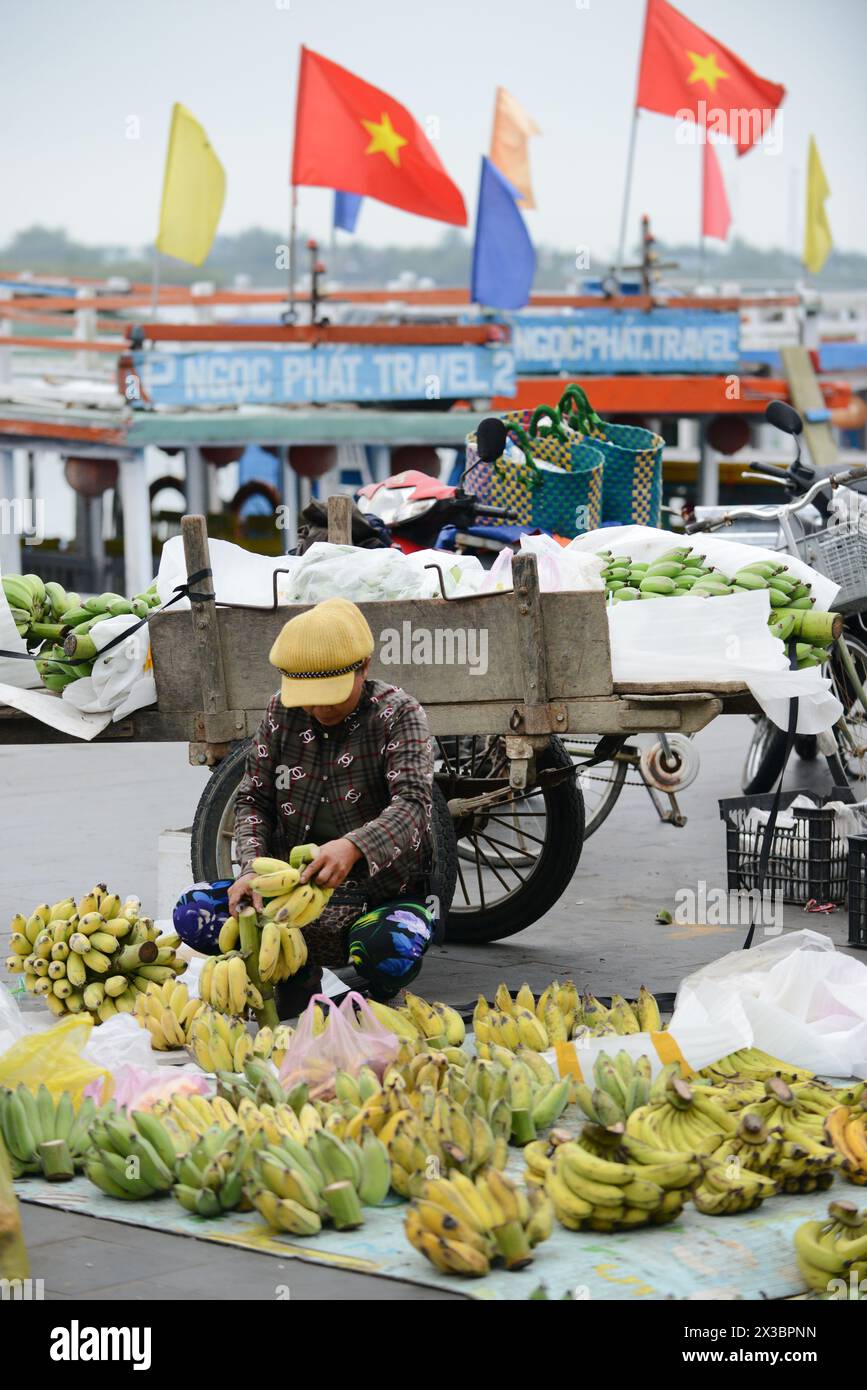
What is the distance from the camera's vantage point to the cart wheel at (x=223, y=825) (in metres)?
5.64

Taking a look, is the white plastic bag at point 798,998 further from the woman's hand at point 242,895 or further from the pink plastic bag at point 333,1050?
the woman's hand at point 242,895

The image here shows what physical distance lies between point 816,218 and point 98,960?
22636 mm

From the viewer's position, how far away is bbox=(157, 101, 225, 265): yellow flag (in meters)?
17.6

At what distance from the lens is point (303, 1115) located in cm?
402

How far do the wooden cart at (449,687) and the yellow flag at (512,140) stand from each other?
17.2 metres

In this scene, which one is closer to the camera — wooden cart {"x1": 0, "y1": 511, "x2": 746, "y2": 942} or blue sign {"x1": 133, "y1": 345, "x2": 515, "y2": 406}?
wooden cart {"x1": 0, "y1": 511, "x2": 746, "y2": 942}

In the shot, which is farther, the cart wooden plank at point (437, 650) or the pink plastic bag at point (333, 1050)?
the cart wooden plank at point (437, 650)

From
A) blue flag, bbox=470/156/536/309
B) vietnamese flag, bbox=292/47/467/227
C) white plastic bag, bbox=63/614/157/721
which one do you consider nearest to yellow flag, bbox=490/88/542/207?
blue flag, bbox=470/156/536/309

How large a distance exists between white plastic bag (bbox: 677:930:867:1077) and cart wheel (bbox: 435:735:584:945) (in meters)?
1.26

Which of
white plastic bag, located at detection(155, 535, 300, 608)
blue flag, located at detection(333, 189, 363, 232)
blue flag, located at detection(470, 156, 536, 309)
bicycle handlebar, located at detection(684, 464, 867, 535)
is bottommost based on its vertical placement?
Answer: white plastic bag, located at detection(155, 535, 300, 608)

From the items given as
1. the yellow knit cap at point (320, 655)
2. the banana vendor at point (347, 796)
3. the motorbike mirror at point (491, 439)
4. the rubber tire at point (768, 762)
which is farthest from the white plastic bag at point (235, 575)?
the rubber tire at point (768, 762)

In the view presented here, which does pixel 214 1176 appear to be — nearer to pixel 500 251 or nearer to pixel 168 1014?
pixel 168 1014

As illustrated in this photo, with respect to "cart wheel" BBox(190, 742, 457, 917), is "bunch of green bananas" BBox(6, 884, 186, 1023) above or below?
below

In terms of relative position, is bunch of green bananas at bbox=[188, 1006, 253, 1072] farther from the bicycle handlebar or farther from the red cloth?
the red cloth
